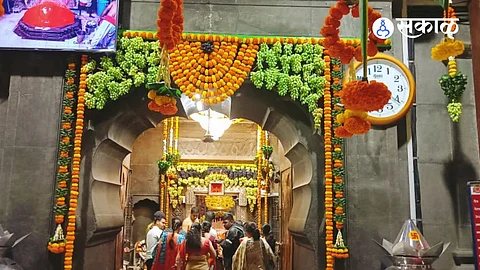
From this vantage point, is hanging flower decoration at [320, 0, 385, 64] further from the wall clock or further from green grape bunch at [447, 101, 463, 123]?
green grape bunch at [447, 101, 463, 123]

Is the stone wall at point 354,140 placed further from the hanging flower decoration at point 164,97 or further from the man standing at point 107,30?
the hanging flower decoration at point 164,97

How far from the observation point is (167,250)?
233 inches

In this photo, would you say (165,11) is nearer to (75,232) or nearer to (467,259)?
(75,232)

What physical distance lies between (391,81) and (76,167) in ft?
11.1

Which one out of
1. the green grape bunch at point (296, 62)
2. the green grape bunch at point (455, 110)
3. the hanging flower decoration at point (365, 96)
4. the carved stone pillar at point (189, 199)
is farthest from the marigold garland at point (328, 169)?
the carved stone pillar at point (189, 199)

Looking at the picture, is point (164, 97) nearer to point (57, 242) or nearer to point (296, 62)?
point (296, 62)

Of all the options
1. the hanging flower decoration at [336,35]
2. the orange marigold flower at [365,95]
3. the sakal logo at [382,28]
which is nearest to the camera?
the orange marigold flower at [365,95]

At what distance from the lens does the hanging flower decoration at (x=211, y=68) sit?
465cm

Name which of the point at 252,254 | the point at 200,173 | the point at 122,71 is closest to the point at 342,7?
the point at 122,71

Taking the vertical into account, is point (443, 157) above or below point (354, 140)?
below

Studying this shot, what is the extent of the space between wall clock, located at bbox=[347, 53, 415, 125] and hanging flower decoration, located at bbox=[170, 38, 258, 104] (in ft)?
3.96

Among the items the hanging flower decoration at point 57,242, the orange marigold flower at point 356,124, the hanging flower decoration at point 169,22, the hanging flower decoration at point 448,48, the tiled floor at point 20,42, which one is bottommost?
the hanging flower decoration at point 57,242

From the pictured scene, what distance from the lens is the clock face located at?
465 centimetres

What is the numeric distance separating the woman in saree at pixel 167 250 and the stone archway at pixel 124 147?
69 centimetres
